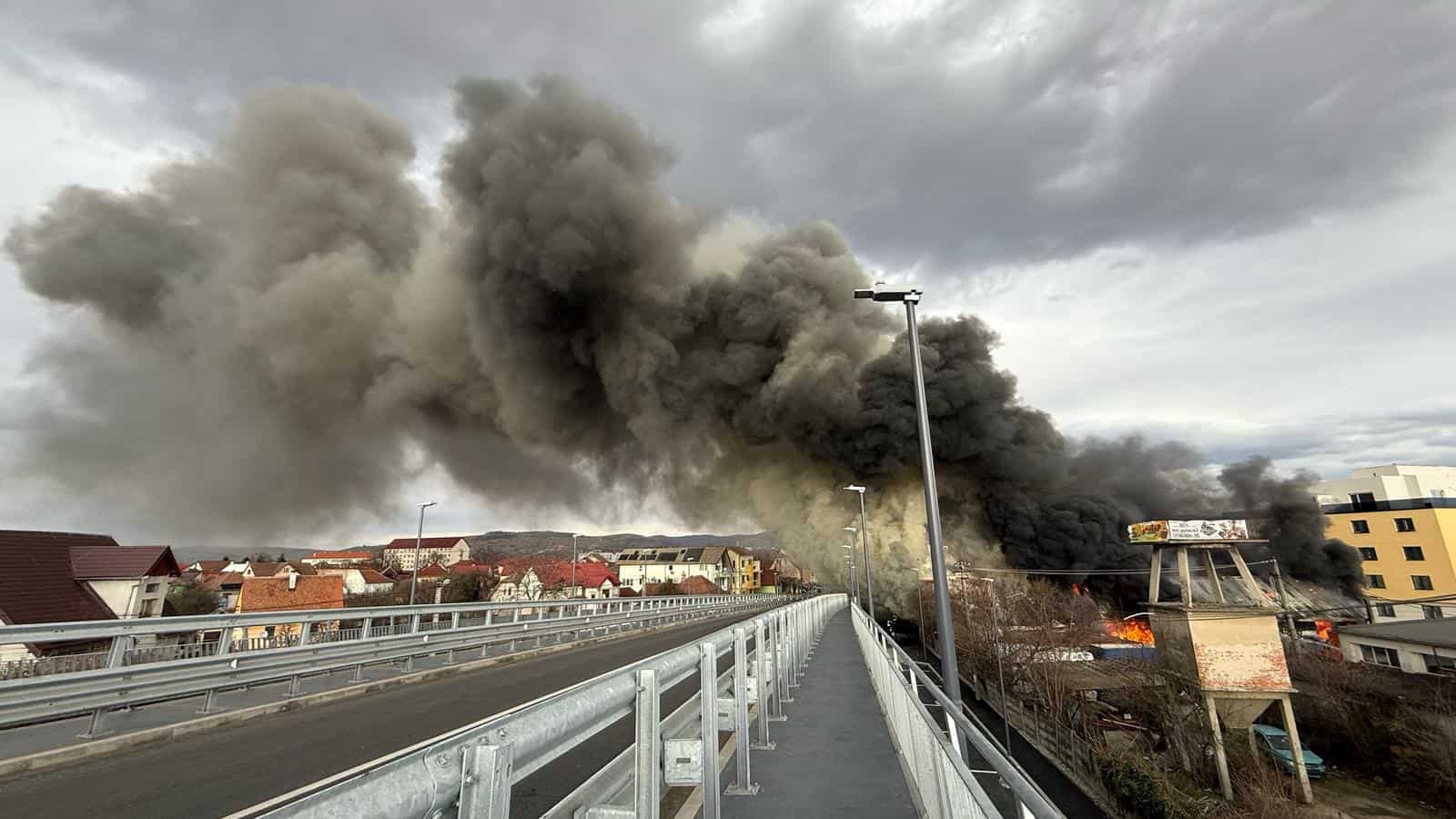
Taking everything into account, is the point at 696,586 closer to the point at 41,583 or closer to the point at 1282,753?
the point at 41,583

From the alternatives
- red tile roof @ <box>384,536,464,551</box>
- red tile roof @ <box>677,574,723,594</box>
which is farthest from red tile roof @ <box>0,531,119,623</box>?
red tile roof @ <box>384,536,464,551</box>

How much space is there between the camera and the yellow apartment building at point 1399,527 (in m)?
48.1

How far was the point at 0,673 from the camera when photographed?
25.0 ft

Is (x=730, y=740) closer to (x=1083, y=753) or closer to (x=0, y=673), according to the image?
(x=0, y=673)

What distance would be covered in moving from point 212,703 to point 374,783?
29.5ft

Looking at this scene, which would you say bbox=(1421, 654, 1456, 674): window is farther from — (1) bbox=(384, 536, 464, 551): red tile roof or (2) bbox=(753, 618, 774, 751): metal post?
(1) bbox=(384, 536, 464, 551): red tile roof

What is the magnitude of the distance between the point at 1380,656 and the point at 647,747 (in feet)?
129

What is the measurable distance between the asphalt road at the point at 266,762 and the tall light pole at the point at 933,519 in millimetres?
3174

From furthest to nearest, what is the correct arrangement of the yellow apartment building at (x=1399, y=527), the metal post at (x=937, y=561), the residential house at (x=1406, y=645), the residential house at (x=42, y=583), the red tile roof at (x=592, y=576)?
the red tile roof at (x=592, y=576) < the yellow apartment building at (x=1399, y=527) < the residential house at (x=1406, y=645) < the residential house at (x=42, y=583) < the metal post at (x=937, y=561)

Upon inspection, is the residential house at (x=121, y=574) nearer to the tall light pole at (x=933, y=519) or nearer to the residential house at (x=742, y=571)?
the tall light pole at (x=933, y=519)

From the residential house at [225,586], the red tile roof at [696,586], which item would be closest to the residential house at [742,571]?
the red tile roof at [696,586]

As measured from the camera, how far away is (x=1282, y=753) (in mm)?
22688

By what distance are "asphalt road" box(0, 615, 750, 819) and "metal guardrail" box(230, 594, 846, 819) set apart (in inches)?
64.2

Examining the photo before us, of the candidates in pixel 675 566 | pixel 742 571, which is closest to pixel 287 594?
pixel 675 566
